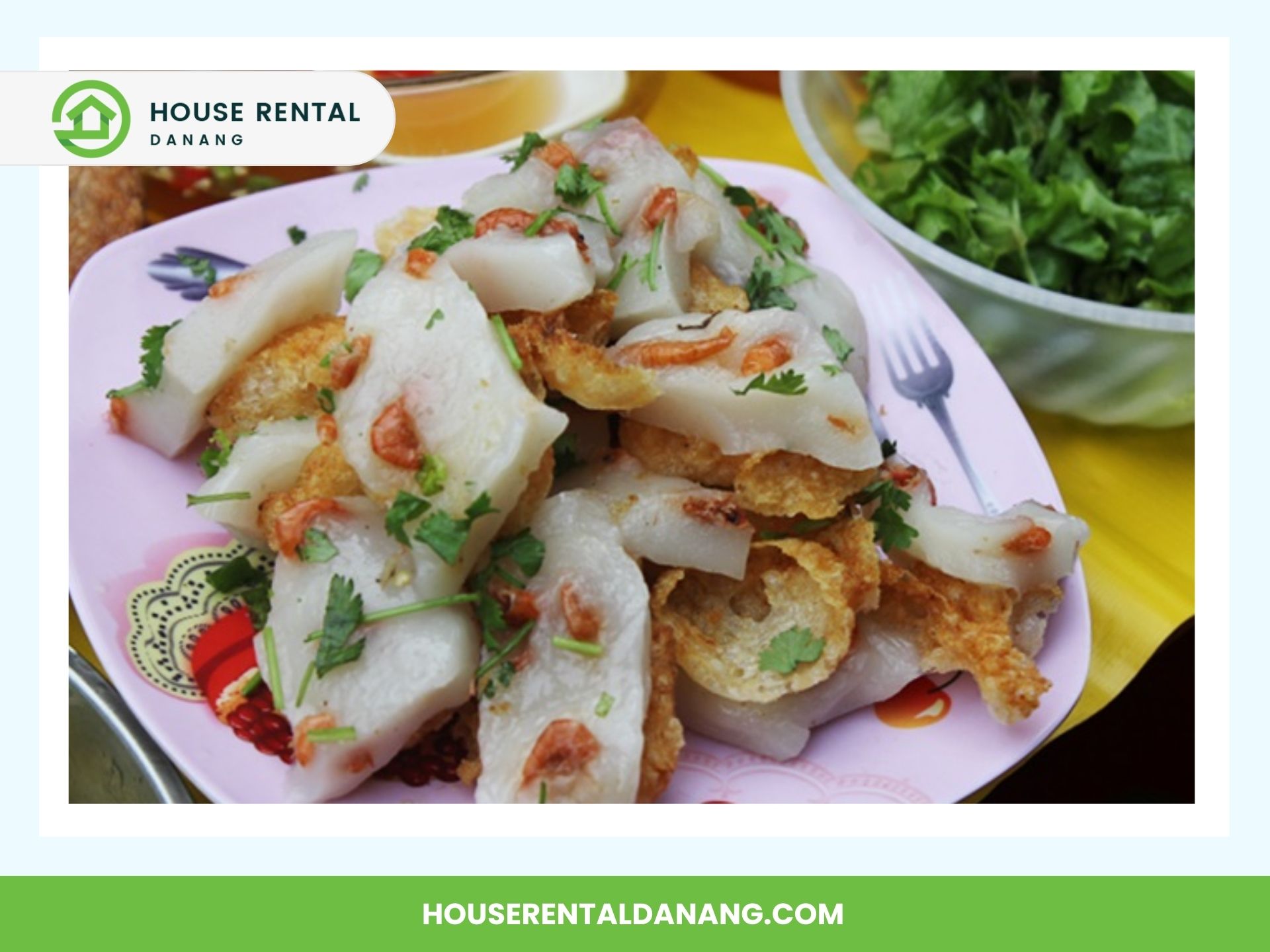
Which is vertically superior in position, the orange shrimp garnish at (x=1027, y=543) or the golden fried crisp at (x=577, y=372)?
the golden fried crisp at (x=577, y=372)

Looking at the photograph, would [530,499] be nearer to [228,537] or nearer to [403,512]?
[403,512]

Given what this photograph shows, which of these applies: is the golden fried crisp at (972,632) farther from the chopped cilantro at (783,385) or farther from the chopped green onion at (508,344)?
the chopped green onion at (508,344)

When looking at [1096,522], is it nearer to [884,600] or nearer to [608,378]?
[884,600]

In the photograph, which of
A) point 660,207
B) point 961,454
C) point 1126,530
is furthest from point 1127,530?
point 660,207

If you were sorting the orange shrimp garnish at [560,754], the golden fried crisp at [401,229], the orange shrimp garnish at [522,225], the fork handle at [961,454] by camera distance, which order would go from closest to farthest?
the orange shrimp garnish at [560,754] < the orange shrimp garnish at [522,225] < the fork handle at [961,454] < the golden fried crisp at [401,229]

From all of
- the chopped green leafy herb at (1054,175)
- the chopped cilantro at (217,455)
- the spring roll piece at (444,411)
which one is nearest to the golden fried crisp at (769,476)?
the spring roll piece at (444,411)

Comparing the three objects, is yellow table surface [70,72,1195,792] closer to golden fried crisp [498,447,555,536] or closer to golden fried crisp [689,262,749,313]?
golden fried crisp [689,262,749,313]

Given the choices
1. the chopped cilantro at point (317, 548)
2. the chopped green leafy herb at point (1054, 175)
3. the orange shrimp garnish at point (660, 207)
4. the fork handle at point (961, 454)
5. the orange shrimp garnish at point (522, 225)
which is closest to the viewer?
the chopped cilantro at point (317, 548)

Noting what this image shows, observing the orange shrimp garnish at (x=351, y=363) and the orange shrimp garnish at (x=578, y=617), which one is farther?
the orange shrimp garnish at (x=351, y=363)


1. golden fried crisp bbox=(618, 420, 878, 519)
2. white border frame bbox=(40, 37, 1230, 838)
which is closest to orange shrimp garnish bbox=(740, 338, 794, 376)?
golden fried crisp bbox=(618, 420, 878, 519)
